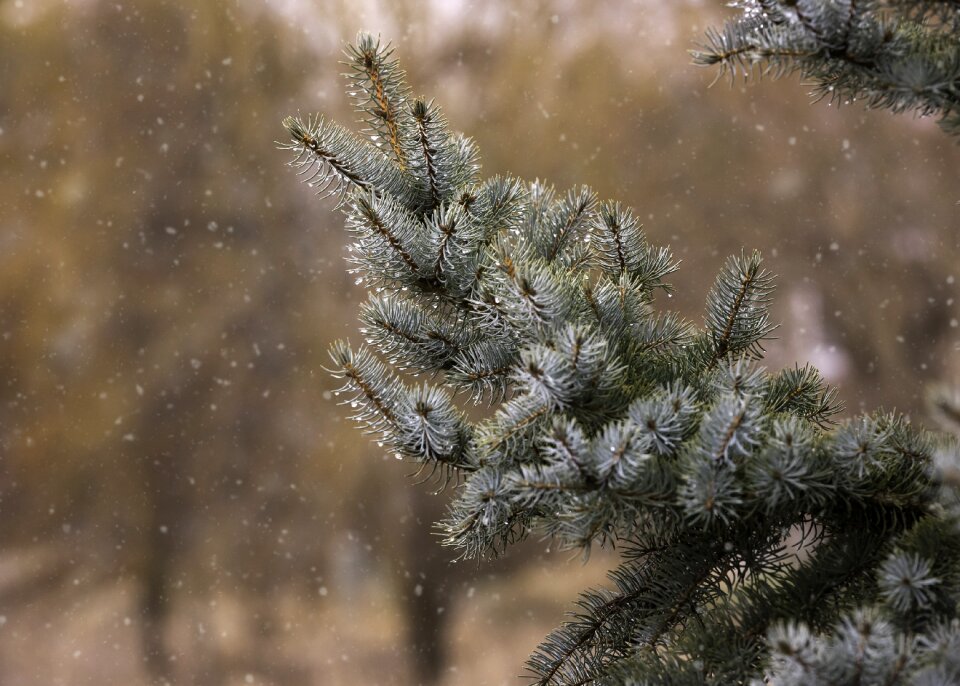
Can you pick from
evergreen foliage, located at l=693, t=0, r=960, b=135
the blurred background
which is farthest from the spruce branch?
the blurred background

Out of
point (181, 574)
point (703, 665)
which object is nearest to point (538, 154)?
point (181, 574)

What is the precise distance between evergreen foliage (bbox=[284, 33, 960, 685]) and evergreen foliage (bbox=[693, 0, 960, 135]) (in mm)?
206

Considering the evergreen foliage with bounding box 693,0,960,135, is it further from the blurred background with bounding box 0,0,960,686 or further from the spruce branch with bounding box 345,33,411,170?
the blurred background with bounding box 0,0,960,686

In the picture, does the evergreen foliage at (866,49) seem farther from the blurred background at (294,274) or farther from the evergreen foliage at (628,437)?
the blurred background at (294,274)

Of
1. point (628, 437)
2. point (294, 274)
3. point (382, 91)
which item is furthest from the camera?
point (294, 274)

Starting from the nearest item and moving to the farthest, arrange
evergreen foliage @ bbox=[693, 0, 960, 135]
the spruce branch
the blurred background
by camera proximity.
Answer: evergreen foliage @ bbox=[693, 0, 960, 135]
the spruce branch
the blurred background

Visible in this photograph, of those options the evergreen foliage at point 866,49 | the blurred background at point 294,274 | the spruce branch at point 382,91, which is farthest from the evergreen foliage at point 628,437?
the blurred background at point 294,274

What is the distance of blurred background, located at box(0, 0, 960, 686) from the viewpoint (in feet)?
7.79

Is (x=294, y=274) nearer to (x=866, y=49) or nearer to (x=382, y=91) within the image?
(x=382, y=91)

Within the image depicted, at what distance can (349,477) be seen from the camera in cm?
246

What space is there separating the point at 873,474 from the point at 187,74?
85.8 inches

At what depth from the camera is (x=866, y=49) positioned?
1.99 feet

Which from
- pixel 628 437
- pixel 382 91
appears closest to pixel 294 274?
pixel 382 91

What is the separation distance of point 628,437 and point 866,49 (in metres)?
0.29
